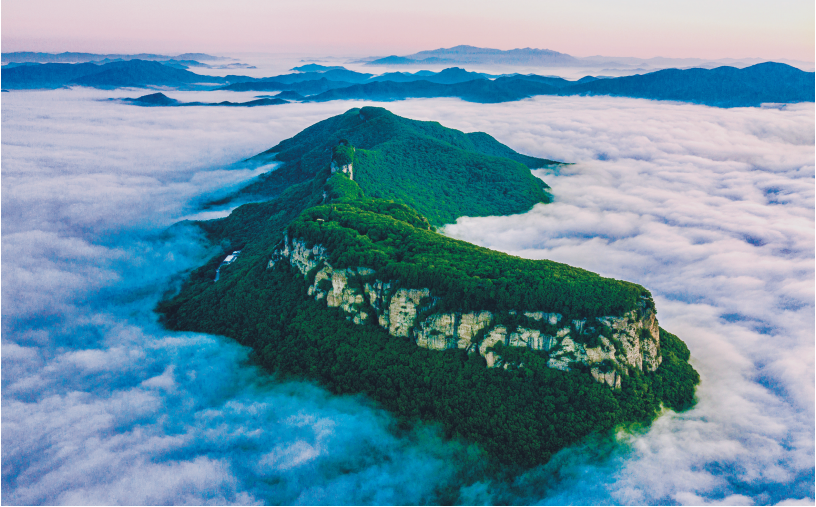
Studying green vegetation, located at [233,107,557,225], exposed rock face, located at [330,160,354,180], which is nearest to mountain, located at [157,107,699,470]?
exposed rock face, located at [330,160,354,180]

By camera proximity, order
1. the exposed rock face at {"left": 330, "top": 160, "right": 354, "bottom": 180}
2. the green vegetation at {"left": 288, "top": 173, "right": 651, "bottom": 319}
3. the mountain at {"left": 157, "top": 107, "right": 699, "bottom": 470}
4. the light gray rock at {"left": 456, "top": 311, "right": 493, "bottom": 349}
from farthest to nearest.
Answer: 1. the exposed rock face at {"left": 330, "top": 160, "right": 354, "bottom": 180}
2. the light gray rock at {"left": 456, "top": 311, "right": 493, "bottom": 349}
3. the green vegetation at {"left": 288, "top": 173, "right": 651, "bottom": 319}
4. the mountain at {"left": 157, "top": 107, "right": 699, "bottom": 470}

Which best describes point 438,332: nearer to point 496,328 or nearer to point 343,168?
point 496,328

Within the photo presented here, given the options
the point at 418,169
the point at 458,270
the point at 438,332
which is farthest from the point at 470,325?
the point at 418,169

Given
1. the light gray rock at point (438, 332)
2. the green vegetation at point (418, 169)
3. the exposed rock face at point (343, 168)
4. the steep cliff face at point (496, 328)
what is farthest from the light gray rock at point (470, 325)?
the exposed rock face at point (343, 168)

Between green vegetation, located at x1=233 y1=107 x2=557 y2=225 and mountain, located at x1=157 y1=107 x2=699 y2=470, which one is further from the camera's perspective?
green vegetation, located at x1=233 y1=107 x2=557 y2=225

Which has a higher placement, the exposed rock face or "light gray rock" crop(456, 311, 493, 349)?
the exposed rock face

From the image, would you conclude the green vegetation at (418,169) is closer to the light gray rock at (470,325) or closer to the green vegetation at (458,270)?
the green vegetation at (458,270)

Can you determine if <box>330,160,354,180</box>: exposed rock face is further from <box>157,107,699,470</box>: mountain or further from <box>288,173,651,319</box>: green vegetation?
<box>288,173,651,319</box>: green vegetation
